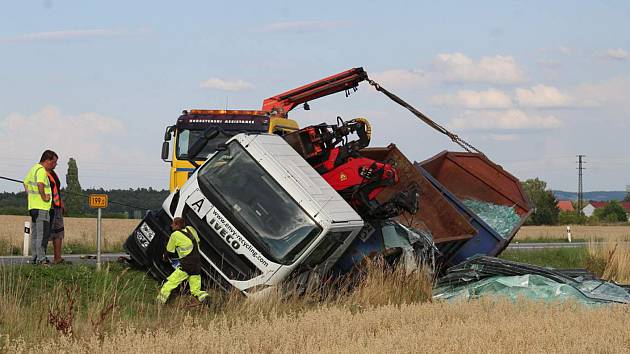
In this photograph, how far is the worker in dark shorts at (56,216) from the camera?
1528 centimetres

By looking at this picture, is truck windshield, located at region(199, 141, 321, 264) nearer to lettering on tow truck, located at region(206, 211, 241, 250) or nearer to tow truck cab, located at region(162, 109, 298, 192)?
lettering on tow truck, located at region(206, 211, 241, 250)

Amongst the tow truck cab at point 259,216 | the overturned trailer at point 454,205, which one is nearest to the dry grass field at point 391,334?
the tow truck cab at point 259,216

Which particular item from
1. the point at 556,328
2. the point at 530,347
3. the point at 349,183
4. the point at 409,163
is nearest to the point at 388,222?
the point at 349,183

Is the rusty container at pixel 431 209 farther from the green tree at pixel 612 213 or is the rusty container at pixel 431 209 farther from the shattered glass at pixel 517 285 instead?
the green tree at pixel 612 213

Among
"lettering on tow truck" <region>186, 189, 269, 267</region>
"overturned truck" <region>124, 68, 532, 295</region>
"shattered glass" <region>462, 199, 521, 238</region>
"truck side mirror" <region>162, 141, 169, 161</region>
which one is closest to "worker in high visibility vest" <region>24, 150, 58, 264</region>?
"overturned truck" <region>124, 68, 532, 295</region>

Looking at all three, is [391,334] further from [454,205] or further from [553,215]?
[553,215]

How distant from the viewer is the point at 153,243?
45.9ft

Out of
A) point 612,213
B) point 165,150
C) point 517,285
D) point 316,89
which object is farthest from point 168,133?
point 612,213

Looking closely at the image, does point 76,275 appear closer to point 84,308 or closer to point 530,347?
point 84,308

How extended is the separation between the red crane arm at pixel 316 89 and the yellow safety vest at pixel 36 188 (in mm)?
8787

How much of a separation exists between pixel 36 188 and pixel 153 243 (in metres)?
2.12

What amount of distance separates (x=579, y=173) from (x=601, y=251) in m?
86.7

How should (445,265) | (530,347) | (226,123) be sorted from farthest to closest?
1. (226,123)
2. (445,265)
3. (530,347)

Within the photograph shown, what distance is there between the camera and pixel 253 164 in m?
13.3
